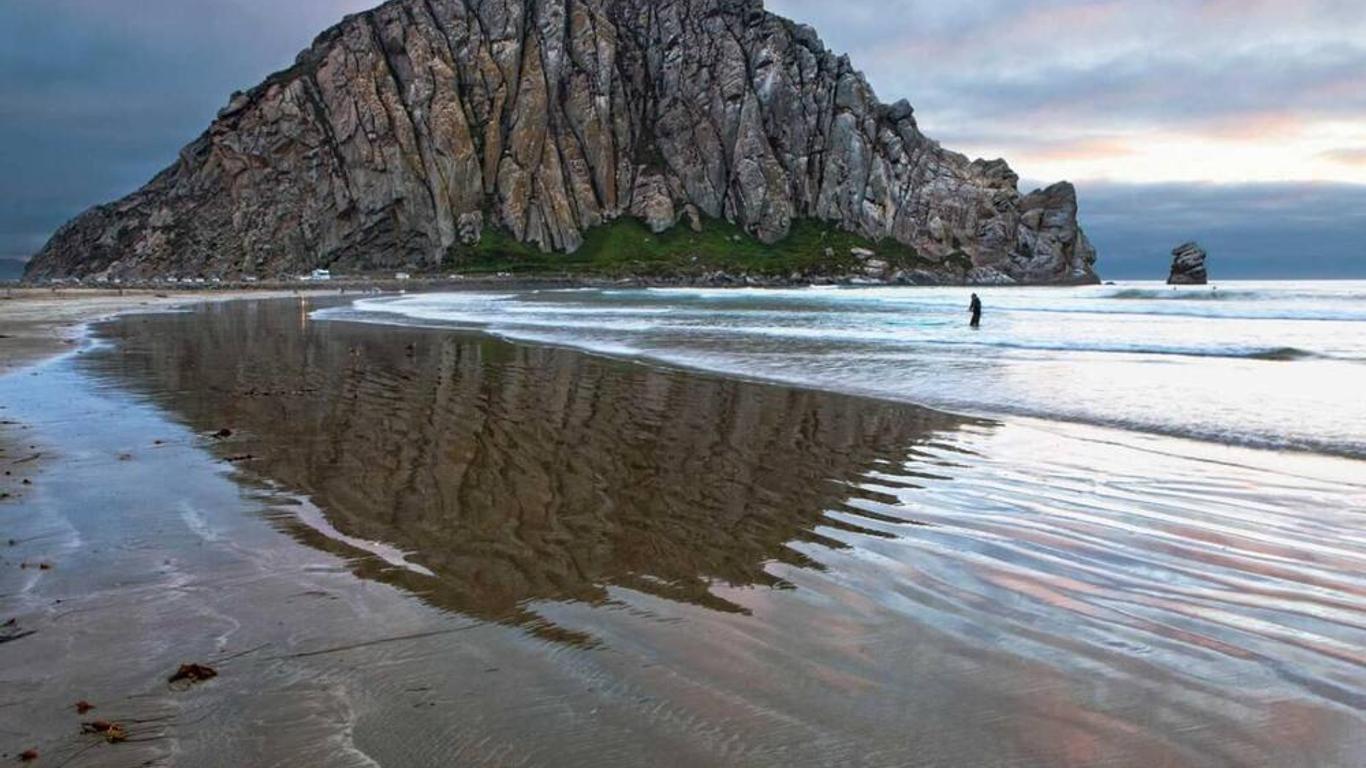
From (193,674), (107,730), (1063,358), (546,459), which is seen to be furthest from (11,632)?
(1063,358)

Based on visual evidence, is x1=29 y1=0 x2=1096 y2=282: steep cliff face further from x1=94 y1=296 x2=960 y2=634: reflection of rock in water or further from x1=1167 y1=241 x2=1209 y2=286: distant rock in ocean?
x1=94 y1=296 x2=960 y2=634: reflection of rock in water

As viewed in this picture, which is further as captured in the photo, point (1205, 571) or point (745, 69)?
point (745, 69)

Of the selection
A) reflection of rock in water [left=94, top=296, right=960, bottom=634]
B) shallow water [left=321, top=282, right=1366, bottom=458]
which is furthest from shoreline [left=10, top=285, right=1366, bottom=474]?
reflection of rock in water [left=94, top=296, right=960, bottom=634]

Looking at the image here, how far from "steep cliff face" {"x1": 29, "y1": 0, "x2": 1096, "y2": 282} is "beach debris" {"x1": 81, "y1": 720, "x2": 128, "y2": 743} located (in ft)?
557

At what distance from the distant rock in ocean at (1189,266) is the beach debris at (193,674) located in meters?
184

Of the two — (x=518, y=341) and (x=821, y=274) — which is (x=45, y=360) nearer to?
(x=518, y=341)

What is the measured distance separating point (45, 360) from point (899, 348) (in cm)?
2523

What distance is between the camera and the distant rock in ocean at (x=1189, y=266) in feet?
529

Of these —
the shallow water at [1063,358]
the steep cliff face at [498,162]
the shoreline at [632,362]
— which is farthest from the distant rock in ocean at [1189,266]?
the shoreline at [632,362]

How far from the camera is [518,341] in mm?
31047

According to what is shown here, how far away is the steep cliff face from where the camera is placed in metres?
167

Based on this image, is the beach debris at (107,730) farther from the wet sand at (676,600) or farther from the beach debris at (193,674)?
the beach debris at (193,674)

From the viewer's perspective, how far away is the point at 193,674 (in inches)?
176

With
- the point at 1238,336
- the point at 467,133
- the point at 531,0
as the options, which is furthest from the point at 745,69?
the point at 1238,336
